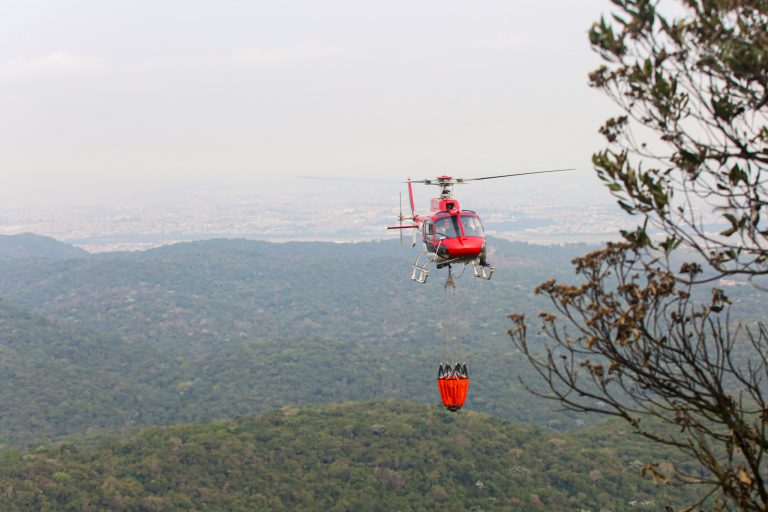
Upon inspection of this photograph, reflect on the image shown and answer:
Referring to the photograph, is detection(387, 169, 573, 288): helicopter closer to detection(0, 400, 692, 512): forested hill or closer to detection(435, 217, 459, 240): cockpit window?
detection(435, 217, 459, 240): cockpit window

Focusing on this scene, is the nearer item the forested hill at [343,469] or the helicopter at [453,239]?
the helicopter at [453,239]

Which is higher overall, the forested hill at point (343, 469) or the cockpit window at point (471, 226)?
the cockpit window at point (471, 226)

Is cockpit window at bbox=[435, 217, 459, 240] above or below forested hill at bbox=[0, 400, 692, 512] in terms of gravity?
above

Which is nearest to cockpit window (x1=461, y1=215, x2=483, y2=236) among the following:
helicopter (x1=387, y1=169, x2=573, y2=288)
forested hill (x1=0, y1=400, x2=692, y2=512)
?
helicopter (x1=387, y1=169, x2=573, y2=288)

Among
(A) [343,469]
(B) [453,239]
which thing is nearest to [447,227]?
(B) [453,239]

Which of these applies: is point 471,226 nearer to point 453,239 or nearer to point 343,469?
point 453,239

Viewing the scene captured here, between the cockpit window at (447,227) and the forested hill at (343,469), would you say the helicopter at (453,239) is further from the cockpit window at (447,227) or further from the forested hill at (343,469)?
the forested hill at (343,469)

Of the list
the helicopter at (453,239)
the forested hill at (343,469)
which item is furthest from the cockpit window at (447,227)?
the forested hill at (343,469)
